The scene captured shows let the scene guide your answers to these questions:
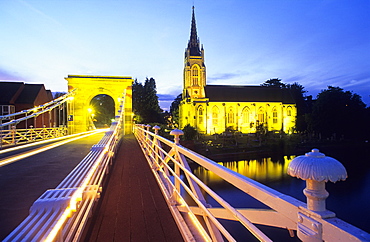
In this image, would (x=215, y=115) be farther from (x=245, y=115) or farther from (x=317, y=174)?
(x=317, y=174)

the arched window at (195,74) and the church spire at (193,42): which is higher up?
the church spire at (193,42)

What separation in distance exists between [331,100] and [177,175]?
50.7 metres

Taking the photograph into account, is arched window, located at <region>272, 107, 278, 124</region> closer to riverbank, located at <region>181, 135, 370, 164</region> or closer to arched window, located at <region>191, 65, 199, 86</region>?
riverbank, located at <region>181, 135, 370, 164</region>

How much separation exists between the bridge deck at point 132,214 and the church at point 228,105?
50934 mm

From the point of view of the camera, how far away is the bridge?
3.60 ft

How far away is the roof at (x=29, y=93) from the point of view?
29656 millimetres

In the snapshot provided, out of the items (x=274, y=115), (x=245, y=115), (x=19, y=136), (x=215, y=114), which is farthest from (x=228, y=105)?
(x=19, y=136)

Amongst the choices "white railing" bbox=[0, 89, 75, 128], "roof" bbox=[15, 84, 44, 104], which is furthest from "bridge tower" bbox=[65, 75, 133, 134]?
"roof" bbox=[15, 84, 44, 104]

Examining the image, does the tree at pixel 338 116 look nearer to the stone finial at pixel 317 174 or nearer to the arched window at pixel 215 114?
the arched window at pixel 215 114

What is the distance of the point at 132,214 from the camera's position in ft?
12.2

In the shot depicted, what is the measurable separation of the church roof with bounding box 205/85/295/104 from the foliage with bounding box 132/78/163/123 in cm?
1545

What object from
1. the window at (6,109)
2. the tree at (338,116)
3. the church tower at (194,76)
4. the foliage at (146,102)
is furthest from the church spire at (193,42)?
the window at (6,109)

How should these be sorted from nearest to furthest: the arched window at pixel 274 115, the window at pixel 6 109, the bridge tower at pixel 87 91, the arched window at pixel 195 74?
the bridge tower at pixel 87 91 < the window at pixel 6 109 < the arched window at pixel 195 74 < the arched window at pixel 274 115

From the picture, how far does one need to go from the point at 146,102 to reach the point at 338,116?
120 ft
